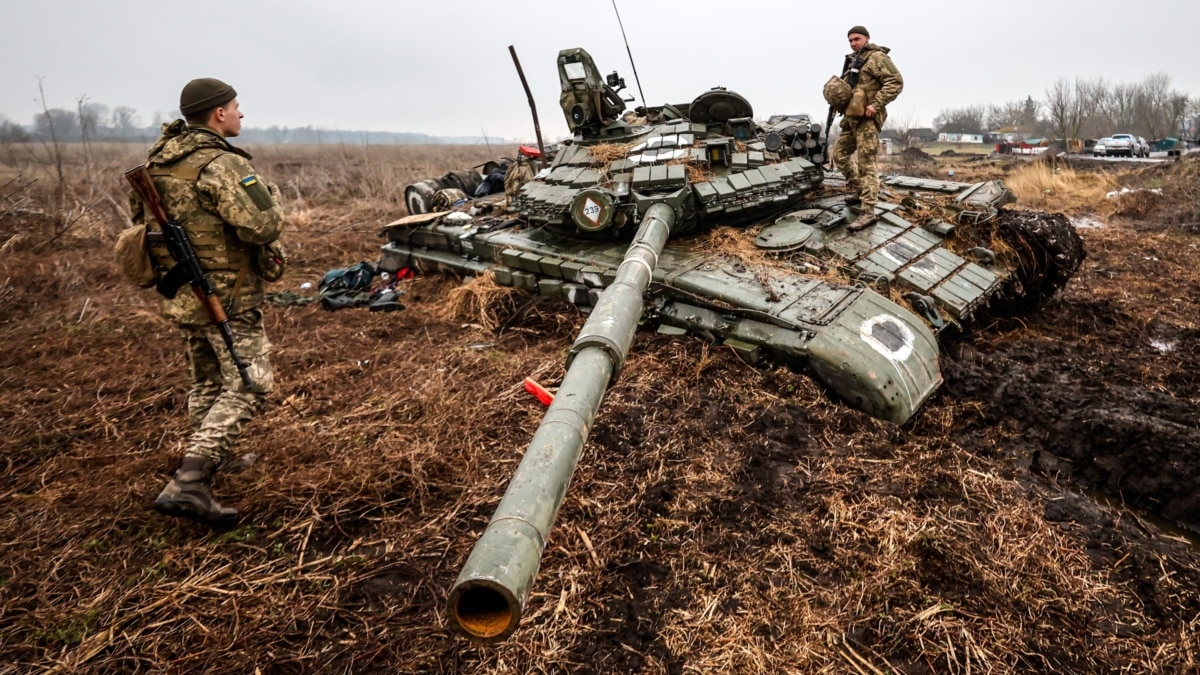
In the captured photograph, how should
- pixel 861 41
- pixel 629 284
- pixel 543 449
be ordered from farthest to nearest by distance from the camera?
pixel 861 41
pixel 629 284
pixel 543 449

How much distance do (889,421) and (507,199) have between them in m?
6.47

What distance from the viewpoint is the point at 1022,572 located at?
3.01m

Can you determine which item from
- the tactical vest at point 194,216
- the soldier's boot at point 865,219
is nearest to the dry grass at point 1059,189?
the soldier's boot at point 865,219

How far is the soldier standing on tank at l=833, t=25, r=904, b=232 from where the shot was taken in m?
6.42

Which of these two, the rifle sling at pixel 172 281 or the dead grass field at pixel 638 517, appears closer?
the dead grass field at pixel 638 517

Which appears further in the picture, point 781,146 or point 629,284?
point 781,146

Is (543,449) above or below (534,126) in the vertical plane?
below

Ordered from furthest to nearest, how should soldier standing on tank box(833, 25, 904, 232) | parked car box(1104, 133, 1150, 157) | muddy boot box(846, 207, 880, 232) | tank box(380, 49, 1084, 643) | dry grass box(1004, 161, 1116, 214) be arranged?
parked car box(1104, 133, 1150, 157), dry grass box(1004, 161, 1116, 214), soldier standing on tank box(833, 25, 904, 232), muddy boot box(846, 207, 880, 232), tank box(380, 49, 1084, 643)

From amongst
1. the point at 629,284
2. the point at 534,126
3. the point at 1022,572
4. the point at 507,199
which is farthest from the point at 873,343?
the point at 534,126

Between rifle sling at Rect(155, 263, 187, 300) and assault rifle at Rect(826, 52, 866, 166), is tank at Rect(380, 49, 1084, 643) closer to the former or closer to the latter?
assault rifle at Rect(826, 52, 866, 166)

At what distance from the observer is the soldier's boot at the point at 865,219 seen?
20.6 feet

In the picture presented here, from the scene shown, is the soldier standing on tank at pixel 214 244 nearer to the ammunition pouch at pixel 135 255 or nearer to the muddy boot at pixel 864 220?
the ammunition pouch at pixel 135 255

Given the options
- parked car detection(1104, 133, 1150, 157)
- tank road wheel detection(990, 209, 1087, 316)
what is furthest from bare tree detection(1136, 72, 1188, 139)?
tank road wheel detection(990, 209, 1087, 316)

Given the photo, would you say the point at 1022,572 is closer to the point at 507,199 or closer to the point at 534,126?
the point at 507,199
